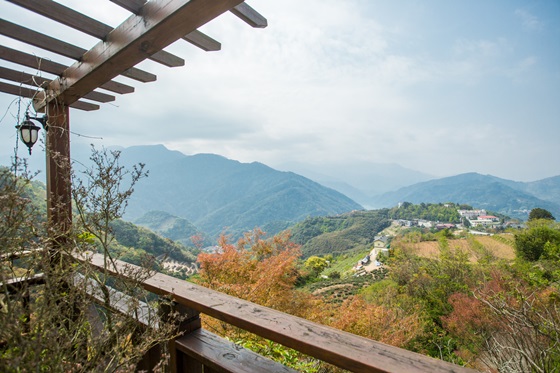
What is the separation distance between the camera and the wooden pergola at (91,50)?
3.49ft

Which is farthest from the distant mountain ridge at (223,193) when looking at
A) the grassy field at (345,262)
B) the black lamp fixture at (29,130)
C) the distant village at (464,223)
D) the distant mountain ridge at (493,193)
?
the black lamp fixture at (29,130)

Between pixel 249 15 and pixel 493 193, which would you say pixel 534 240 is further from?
pixel 493 193

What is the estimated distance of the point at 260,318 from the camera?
31.8 inches

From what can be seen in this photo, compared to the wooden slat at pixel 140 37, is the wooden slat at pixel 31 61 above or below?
above

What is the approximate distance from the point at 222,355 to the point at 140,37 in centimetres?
129

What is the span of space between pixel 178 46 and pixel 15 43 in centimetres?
98

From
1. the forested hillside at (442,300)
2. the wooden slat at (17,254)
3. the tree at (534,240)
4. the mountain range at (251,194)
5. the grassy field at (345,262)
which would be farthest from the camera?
the mountain range at (251,194)

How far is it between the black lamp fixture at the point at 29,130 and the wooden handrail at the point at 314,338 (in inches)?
63.7

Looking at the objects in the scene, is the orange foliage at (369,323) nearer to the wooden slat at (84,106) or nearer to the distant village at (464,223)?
the wooden slat at (84,106)

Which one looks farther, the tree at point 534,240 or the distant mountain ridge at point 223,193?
the distant mountain ridge at point 223,193

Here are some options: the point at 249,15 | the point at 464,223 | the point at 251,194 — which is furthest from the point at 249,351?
the point at 251,194

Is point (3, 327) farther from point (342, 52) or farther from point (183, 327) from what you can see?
point (342, 52)

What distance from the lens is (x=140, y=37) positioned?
1184mm

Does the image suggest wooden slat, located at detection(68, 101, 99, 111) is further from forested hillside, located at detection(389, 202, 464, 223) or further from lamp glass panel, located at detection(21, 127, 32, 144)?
forested hillside, located at detection(389, 202, 464, 223)
